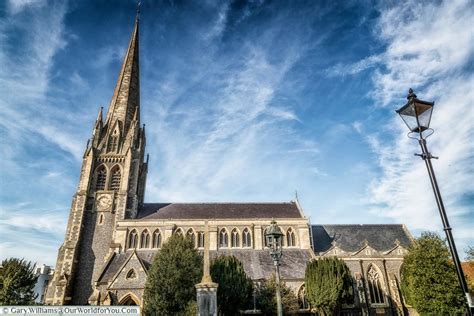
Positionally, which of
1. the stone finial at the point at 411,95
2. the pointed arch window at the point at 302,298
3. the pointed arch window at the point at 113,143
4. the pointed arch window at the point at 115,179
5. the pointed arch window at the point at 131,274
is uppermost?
the pointed arch window at the point at 113,143

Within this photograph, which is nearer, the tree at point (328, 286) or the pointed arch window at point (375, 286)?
the tree at point (328, 286)

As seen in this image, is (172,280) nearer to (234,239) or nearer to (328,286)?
(328,286)

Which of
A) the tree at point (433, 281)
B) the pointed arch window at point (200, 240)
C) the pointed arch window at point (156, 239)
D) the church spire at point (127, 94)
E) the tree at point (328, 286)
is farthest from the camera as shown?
the church spire at point (127, 94)

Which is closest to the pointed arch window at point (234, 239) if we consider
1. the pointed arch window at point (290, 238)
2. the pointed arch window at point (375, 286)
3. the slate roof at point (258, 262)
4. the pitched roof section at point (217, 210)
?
the slate roof at point (258, 262)

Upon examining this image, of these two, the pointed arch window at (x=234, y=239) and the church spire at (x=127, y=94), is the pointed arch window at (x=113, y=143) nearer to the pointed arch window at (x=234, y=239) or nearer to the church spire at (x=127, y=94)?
the church spire at (x=127, y=94)

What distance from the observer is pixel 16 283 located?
2956 centimetres

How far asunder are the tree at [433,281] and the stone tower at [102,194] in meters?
27.2

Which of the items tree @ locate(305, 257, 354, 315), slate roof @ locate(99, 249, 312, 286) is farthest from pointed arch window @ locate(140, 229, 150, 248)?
tree @ locate(305, 257, 354, 315)

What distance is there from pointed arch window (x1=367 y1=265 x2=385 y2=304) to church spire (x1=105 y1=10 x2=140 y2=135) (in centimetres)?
3358

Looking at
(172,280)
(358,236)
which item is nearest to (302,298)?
(358,236)

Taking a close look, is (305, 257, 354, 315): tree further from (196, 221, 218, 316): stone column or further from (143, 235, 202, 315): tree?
(196, 221, 218, 316): stone column

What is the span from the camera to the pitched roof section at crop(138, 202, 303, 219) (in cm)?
3556

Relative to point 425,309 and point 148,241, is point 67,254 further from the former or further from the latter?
point 425,309

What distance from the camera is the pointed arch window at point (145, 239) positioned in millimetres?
32531
